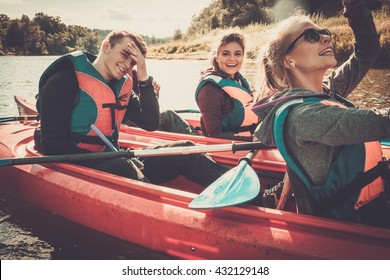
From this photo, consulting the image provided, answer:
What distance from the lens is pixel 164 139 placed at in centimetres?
293

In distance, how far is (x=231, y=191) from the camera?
5.45ft

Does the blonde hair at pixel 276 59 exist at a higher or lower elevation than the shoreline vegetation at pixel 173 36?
lower

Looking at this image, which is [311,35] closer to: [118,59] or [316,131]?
[316,131]

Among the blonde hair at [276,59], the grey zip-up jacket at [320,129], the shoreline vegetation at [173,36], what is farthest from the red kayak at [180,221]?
the shoreline vegetation at [173,36]

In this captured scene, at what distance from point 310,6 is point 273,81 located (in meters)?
27.9

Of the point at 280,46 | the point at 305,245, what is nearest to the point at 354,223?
the point at 305,245

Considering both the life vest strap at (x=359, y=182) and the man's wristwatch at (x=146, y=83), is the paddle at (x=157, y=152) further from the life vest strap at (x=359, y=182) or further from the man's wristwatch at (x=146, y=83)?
the life vest strap at (x=359, y=182)

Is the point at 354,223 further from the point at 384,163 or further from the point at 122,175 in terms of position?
the point at 122,175

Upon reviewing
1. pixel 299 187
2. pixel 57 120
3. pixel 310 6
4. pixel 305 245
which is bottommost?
pixel 305 245

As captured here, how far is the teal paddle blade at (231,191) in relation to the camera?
158 cm

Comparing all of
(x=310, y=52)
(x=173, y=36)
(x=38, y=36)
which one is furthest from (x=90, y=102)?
(x=173, y=36)

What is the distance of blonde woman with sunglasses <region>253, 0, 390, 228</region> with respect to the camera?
1.06 m

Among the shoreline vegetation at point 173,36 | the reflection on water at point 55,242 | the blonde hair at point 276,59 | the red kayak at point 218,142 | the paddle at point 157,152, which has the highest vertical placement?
the shoreline vegetation at point 173,36

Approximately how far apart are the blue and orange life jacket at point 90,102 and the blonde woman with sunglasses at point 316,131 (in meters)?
1.17
